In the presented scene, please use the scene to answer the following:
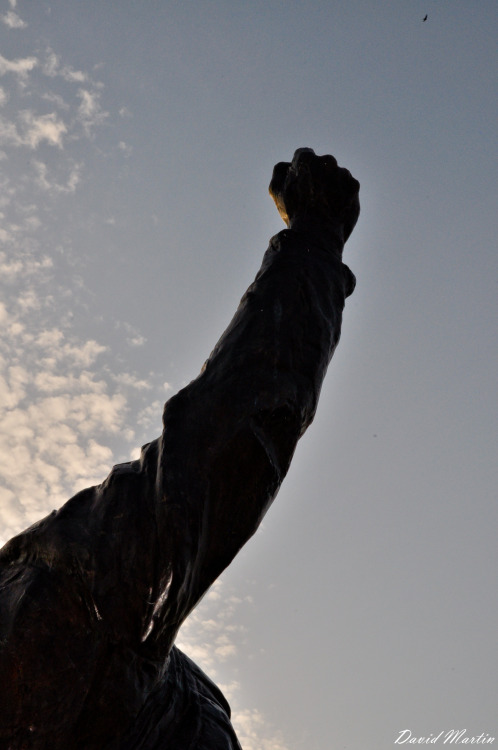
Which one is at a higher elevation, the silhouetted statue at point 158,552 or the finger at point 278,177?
the finger at point 278,177

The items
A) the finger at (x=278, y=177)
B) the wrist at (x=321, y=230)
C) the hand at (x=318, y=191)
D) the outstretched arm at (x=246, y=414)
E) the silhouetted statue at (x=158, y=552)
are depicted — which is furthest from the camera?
the finger at (x=278, y=177)

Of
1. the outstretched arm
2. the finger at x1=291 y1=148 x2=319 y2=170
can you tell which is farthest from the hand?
the outstretched arm

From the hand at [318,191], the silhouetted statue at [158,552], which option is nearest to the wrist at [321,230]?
the hand at [318,191]

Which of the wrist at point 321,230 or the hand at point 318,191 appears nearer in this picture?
the wrist at point 321,230

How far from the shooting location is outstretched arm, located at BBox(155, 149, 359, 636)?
253 cm

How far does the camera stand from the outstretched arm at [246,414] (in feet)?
8.31

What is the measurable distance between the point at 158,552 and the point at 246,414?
1.63 feet

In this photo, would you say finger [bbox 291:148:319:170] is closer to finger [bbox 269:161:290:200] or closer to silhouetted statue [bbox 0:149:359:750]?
finger [bbox 269:161:290:200]

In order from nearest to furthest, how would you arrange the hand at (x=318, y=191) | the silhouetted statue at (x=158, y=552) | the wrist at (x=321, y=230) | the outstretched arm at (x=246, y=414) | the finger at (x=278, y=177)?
1. the silhouetted statue at (x=158, y=552)
2. the outstretched arm at (x=246, y=414)
3. the wrist at (x=321, y=230)
4. the hand at (x=318, y=191)
5. the finger at (x=278, y=177)

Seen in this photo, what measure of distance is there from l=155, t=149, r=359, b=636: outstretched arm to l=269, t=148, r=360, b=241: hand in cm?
27

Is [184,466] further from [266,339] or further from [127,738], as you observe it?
[127,738]

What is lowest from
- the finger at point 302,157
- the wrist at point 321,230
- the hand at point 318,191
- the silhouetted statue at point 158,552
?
the silhouetted statue at point 158,552

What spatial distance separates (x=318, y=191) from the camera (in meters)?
3.48

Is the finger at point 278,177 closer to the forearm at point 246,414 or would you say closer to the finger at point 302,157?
the finger at point 302,157
